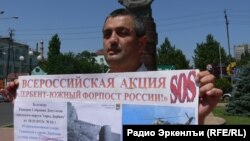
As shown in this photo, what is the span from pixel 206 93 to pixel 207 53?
2113 inches

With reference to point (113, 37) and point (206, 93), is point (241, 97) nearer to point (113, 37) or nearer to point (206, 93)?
point (113, 37)

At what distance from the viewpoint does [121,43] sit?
10.9ft

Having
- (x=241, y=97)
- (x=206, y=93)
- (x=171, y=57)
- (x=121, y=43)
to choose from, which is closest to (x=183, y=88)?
(x=206, y=93)

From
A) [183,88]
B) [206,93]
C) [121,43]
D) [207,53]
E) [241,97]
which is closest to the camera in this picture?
[206,93]

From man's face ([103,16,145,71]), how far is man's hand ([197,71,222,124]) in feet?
2.37

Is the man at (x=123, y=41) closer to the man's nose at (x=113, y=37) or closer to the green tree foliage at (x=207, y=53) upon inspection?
the man's nose at (x=113, y=37)

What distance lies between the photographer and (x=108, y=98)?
3.15 metres

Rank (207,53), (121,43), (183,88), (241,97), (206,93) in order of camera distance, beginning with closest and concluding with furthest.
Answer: (206,93), (183,88), (121,43), (241,97), (207,53)

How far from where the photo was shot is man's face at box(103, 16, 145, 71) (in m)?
3.32

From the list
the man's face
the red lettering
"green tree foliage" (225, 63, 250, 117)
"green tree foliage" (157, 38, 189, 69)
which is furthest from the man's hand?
"green tree foliage" (157, 38, 189, 69)

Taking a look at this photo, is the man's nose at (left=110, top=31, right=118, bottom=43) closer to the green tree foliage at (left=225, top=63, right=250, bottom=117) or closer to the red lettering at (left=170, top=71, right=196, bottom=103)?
the red lettering at (left=170, top=71, right=196, bottom=103)

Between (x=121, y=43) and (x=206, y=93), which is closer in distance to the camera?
(x=206, y=93)

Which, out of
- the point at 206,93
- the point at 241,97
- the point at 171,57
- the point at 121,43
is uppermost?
the point at 171,57

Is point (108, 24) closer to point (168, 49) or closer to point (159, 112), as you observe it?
point (159, 112)
